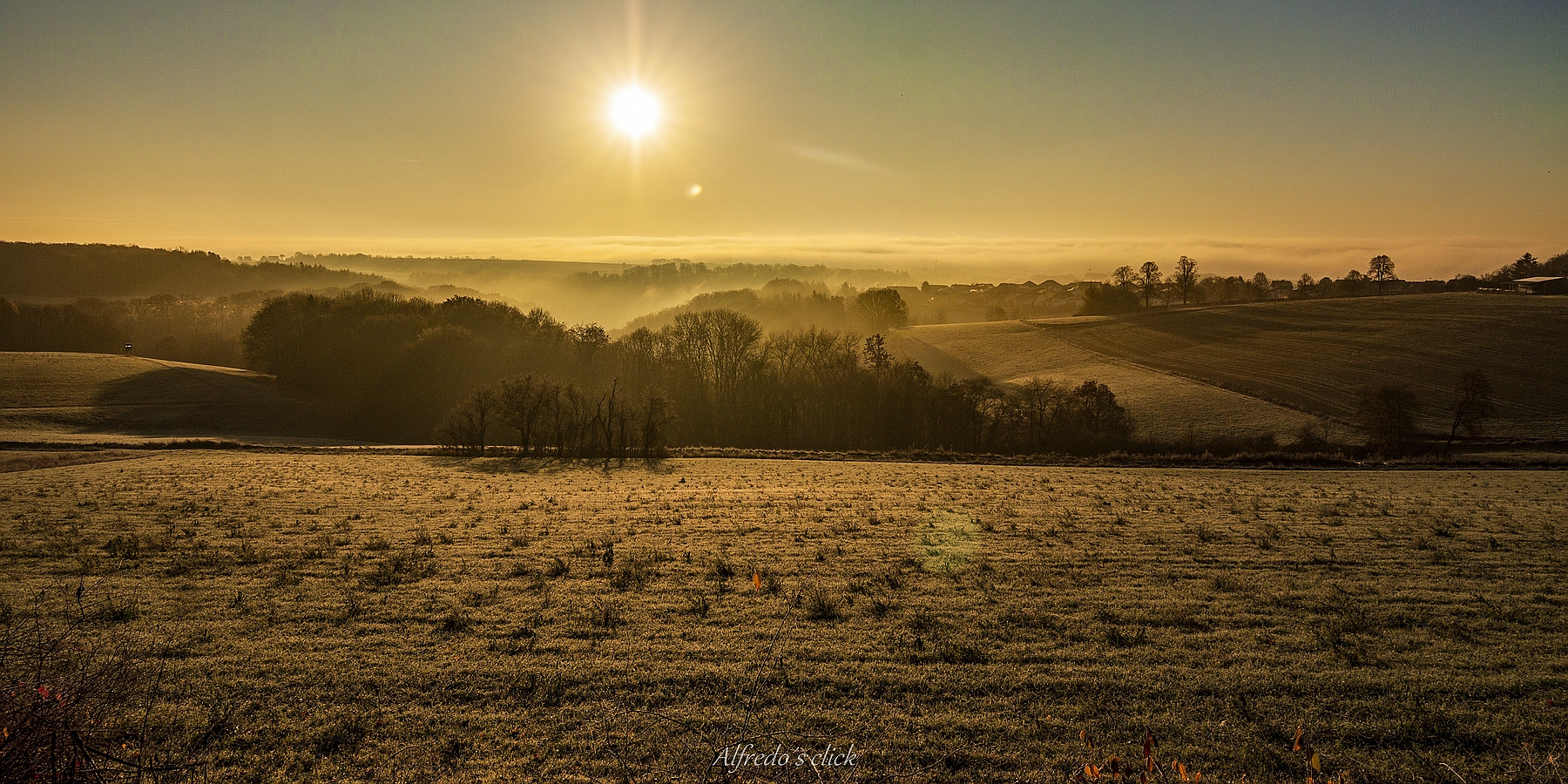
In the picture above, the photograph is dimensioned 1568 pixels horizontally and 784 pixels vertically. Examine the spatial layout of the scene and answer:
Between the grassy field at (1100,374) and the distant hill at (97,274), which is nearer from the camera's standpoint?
the grassy field at (1100,374)

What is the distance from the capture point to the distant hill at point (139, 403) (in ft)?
182

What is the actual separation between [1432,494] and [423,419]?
77.8 m

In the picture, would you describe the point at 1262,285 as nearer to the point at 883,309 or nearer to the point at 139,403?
the point at 883,309

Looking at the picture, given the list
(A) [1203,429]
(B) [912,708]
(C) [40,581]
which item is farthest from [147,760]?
(A) [1203,429]

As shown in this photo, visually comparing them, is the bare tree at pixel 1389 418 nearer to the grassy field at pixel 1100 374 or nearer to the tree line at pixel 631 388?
the grassy field at pixel 1100 374

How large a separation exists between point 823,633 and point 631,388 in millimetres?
68178

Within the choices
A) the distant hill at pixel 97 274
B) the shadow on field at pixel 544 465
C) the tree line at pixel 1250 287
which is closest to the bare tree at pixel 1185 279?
the tree line at pixel 1250 287

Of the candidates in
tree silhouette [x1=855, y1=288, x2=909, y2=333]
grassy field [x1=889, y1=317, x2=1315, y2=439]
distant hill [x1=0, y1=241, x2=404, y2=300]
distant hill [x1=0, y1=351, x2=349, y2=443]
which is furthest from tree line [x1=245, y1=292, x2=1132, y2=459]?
distant hill [x1=0, y1=241, x2=404, y2=300]

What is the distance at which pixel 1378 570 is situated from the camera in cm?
1513

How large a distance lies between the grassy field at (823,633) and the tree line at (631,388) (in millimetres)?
25322

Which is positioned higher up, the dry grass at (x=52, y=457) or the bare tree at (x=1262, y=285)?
the bare tree at (x=1262, y=285)

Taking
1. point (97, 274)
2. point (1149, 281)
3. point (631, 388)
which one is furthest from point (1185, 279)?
point (97, 274)

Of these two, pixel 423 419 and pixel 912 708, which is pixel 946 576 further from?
pixel 423 419

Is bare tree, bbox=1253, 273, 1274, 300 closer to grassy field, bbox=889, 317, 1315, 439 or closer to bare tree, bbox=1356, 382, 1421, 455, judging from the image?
grassy field, bbox=889, 317, 1315, 439
